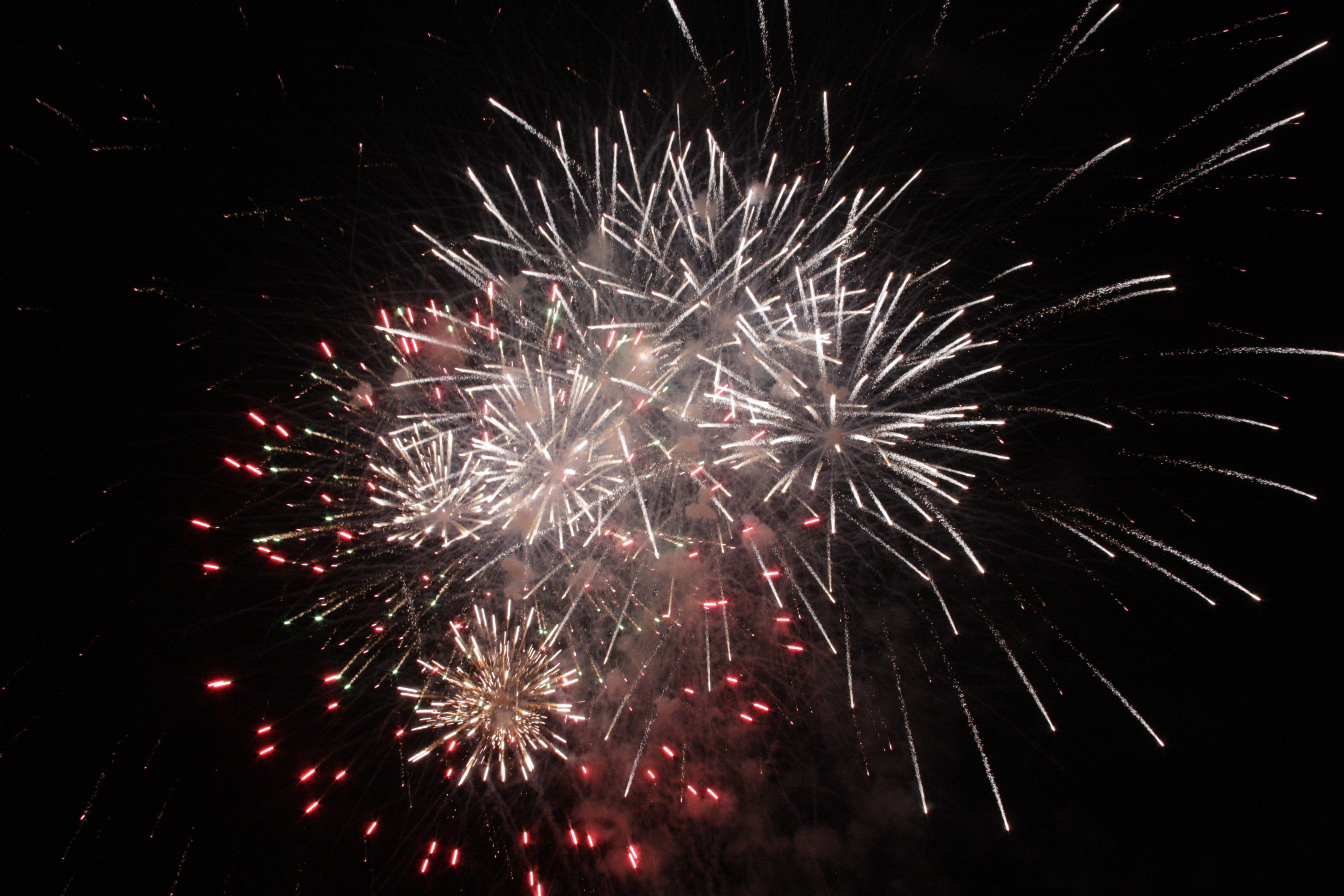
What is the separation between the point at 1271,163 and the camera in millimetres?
3803

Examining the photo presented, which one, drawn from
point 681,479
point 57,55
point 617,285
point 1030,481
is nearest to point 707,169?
point 617,285

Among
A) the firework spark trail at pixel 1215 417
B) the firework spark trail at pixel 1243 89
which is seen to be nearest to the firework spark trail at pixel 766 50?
the firework spark trail at pixel 1243 89

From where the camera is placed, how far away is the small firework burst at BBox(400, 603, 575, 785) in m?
4.25

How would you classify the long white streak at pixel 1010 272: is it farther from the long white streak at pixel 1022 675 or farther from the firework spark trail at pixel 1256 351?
the long white streak at pixel 1022 675

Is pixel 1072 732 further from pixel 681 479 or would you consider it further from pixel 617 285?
pixel 617 285

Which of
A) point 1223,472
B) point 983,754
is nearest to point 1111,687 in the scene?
point 983,754

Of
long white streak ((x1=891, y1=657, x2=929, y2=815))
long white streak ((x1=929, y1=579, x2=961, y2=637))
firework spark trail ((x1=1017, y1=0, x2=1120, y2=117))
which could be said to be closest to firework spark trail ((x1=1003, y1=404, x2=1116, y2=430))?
long white streak ((x1=929, y1=579, x2=961, y2=637))

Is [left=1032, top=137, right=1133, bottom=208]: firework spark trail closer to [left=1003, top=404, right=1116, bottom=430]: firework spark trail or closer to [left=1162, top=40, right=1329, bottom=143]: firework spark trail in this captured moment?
[left=1162, top=40, right=1329, bottom=143]: firework spark trail

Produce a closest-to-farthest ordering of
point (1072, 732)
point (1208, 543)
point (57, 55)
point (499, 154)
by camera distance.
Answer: point (57, 55)
point (499, 154)
point (1208, 543)
point (1072, 732)

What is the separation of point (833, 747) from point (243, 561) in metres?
6.68

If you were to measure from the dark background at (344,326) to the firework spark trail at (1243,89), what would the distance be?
100 mm

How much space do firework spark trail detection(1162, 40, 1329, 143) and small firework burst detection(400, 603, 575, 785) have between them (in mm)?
7271

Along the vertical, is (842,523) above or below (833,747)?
above

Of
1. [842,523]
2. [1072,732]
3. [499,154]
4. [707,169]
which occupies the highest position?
[499,154]
